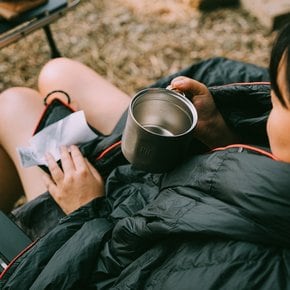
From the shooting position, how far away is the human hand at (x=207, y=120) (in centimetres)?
130

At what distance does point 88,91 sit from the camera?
5.23 feet

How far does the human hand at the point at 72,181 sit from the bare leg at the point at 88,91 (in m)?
0.22

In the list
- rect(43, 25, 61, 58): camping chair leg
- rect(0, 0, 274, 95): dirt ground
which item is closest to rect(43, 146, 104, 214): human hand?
rect(43, 25, 61, 58): camping chair leg

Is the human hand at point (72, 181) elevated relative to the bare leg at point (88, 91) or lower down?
lower down

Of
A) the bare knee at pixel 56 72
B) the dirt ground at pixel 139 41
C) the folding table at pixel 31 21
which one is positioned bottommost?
the dirt ground at pixel 139 41

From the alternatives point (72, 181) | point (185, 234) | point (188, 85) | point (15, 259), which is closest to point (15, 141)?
point (72, 181)

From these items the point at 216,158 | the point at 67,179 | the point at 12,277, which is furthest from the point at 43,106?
the point at 216,158

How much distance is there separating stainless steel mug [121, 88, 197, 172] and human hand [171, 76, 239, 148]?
10 cm

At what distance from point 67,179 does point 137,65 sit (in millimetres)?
1552

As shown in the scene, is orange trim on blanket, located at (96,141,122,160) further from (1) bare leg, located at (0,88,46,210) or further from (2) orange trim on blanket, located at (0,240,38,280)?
(2) orange trim on blanket, located at (0,240,38,280)

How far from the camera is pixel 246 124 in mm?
1324

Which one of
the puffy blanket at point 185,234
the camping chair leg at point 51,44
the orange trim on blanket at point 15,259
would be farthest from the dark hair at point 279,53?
the camping chair leg at point 51,44

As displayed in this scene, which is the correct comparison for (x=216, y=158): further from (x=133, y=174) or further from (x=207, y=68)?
(x=207, y=68)

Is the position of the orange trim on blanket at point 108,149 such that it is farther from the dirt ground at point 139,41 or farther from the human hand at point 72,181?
the dirt ground at point 139,41
